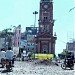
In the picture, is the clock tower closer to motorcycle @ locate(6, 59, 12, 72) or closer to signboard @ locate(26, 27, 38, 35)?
signboard @ locate(26, 27, 38, 35)

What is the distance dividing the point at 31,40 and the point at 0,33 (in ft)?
→ 40.2

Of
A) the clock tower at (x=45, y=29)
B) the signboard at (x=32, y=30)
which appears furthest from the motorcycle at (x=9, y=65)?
the signboard at (x=32, y=30)

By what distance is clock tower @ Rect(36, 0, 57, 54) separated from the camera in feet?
381

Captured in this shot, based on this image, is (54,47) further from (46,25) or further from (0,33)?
(0,33)

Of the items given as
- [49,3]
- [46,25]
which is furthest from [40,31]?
[49,3]

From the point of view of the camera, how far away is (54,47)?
116 metres

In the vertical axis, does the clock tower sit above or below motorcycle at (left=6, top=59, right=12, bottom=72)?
above

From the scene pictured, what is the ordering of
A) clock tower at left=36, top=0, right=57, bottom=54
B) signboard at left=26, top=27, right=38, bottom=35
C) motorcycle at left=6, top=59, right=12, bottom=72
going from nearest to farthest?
motorcycle at left=6, top=59, right=12, bottom=72 < clock tower at left=36, top=0, right=57, bottom=54 < signboard at left=26, top=27, right=38, bottom=35

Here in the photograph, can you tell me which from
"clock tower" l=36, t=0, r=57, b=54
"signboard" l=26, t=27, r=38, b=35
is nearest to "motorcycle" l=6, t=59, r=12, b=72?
"clock tower" l=36, t=0, r=57, b=54

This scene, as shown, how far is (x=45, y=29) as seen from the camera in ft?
393

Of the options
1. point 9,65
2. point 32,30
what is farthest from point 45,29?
point 9,65

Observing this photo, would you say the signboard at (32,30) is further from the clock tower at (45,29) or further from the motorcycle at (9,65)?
the motorcycle at (9,65)

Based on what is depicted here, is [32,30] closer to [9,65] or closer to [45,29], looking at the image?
[45,29]

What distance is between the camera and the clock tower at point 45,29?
381ft
